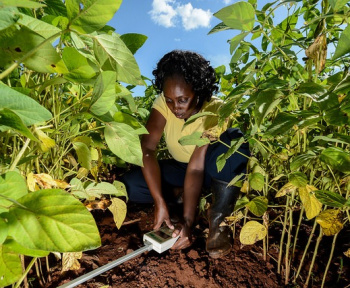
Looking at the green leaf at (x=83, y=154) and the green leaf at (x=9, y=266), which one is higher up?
the green leaf at (x=83, y=154)

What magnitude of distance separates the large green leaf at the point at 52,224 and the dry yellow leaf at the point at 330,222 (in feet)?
2.16

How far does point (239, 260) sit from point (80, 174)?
74 centimetres

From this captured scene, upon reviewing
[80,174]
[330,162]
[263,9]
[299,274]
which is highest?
[263,9]

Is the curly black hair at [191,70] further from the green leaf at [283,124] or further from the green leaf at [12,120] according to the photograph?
the green leaf at [12,120]

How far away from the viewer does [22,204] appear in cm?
26

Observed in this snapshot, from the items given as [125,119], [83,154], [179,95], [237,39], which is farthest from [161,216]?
[237,39]

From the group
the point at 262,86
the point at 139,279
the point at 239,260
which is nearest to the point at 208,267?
the point at 239,260

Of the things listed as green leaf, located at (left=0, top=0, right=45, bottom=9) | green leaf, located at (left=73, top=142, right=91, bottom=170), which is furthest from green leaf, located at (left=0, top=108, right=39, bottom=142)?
green leaf, located at (left=73, top=142, right=91, bottom=170)

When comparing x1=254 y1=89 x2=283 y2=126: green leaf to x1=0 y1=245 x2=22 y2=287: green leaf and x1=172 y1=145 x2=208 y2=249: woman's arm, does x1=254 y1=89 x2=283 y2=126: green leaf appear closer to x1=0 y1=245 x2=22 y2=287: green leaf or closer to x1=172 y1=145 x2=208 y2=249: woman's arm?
x1=0 y1=245 x2=22 y2=287: green leaf

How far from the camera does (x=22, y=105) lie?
0.26m

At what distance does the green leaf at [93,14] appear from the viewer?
314 mm

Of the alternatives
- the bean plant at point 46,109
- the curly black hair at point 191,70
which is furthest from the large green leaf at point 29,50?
the curly black hair at point 191,70

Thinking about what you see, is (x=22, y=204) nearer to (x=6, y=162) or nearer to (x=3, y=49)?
(x=3, y=49)

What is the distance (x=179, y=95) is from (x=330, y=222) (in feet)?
2.81
